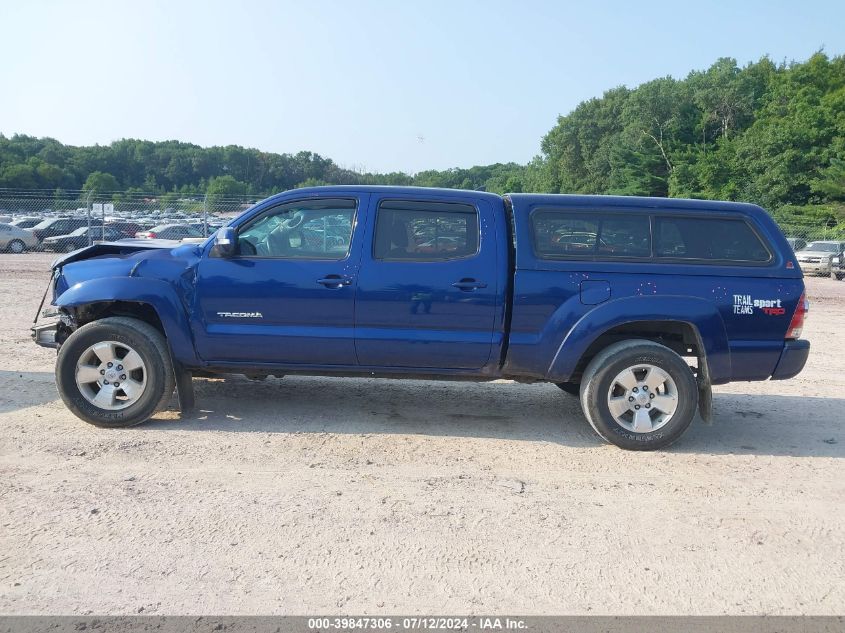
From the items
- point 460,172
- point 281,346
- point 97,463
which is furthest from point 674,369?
point 460,172

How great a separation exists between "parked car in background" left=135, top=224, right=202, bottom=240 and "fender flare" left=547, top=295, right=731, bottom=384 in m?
21.6

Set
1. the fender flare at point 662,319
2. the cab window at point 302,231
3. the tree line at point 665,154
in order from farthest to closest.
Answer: the tree line at point 665,154, the cab window at point 302,231, the fender flare at point 662,319

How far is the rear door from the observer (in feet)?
17.9

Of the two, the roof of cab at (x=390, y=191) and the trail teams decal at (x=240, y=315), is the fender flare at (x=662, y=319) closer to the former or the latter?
the roof of cab at (x=390, y=191)

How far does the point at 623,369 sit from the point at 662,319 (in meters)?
0.47

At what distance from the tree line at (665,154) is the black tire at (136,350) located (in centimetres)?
4318

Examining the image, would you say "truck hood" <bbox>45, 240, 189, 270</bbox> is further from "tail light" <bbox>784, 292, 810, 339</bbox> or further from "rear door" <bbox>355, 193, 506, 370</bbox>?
"tail light" <bbox>784, 292, 810, 339</bbox>

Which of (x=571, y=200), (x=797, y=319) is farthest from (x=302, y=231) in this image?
(x=797, y=319)

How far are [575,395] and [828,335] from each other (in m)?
6.92

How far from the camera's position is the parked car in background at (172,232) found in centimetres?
2500

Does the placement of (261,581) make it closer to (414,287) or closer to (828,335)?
(414,287)

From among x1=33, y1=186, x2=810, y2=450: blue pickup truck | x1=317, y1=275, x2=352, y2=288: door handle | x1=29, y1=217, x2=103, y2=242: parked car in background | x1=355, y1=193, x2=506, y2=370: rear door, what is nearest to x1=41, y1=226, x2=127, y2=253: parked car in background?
x1=29, y1=217, x2=103, y2=242: parked car in background

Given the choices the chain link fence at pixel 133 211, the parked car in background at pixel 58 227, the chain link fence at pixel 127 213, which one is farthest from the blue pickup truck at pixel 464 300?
the parked car in background at pixel 58 227

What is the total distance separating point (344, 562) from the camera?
3.63 meters
